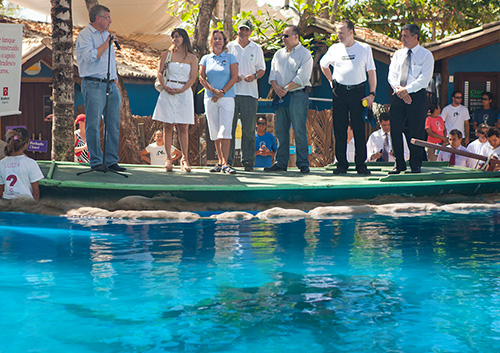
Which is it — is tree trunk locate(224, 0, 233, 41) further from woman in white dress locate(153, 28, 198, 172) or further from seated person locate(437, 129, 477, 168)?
woman in white dress locate(153, 28, 198, 172)

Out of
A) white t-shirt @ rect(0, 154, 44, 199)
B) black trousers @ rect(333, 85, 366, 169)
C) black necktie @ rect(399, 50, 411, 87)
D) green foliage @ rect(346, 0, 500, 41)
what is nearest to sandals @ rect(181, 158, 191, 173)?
black trousers @ rect(333, 85, 366, 169)

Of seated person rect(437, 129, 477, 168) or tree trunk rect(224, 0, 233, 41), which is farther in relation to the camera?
tree trunk rect(224, 0, 233, 41)

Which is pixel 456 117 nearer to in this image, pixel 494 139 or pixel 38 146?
pixel 494 139

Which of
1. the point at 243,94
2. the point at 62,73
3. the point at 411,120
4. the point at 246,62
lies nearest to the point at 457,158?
the point at 411,120

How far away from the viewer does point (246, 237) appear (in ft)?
25.1

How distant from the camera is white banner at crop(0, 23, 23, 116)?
1046 cm

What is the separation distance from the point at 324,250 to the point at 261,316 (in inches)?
87.6

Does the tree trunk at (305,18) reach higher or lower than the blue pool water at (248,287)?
higher

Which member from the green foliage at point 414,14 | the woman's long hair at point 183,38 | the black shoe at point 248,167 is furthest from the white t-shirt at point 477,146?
the green foliage at point 414,14

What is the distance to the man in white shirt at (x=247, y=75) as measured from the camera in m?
10.7

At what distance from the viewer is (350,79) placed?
10.3 meters

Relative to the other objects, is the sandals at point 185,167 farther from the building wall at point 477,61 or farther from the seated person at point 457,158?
the building wall at point 477,61

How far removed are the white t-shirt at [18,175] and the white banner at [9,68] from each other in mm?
1525

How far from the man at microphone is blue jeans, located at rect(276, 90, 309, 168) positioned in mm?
2371
